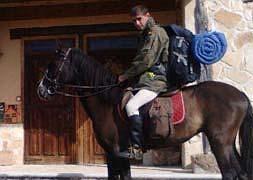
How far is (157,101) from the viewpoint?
275 inches

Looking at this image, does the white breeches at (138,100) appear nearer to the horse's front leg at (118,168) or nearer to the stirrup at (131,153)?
the stirrup at (131,153)

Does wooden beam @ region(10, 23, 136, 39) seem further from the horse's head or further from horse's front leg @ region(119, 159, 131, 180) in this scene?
horse's front leg @ region(119, 159, 131, 180)

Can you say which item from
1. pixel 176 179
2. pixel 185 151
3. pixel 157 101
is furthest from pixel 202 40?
pixel 185 151

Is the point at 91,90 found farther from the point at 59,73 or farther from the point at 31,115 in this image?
the point at 31,115

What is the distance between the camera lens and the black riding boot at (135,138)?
265 inches

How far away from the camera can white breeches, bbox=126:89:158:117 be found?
6.78 m

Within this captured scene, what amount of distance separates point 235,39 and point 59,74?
4410 mm

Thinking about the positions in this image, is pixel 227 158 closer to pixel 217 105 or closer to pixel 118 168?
pixel 217 105

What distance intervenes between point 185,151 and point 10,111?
4.02 meters

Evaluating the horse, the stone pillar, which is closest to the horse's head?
the horse

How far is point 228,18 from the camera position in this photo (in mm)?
10461

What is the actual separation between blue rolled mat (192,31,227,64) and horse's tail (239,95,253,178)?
79 cm

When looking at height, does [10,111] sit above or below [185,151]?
above

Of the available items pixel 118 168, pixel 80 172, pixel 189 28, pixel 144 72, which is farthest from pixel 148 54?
pixel 80 172
